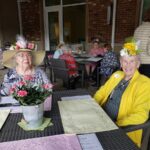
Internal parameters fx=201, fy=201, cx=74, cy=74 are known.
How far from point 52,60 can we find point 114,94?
2272mm

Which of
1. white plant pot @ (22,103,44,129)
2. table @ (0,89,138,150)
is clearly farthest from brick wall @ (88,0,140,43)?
white plant pot @ (22,103,44,129)

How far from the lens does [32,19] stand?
7.84 meters

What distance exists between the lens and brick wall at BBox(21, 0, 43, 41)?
763cm

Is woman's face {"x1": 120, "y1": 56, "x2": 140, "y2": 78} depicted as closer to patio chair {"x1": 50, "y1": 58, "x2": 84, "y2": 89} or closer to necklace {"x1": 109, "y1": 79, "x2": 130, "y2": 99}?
necklace {"x1": 109, "y1": 79, "x2": 130, "y2": 99}

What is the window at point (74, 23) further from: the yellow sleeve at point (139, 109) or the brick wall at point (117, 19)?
the yellow sleeve at point (139, 109)

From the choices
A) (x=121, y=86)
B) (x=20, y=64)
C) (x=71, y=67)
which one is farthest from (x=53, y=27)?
(x=121, y=86)

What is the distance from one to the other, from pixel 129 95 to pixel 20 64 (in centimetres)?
112

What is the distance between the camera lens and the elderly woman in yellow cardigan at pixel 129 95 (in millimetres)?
1565

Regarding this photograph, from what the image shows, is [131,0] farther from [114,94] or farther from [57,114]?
[57,114]

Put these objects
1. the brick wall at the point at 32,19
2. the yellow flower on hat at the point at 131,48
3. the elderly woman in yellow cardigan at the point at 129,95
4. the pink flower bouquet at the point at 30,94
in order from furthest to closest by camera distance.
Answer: the brick wall at the point at 32,19
the yellow flower on hat at the point at 131,48
the elderly woman in yellow cardigan at the point at 129,95
the pink flower bouquet at the point at 30,94

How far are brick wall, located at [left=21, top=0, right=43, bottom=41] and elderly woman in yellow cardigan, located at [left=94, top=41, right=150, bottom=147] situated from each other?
6.33 meters

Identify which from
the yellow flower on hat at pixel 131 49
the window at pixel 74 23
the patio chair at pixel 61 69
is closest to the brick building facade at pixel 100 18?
the window at pixel 74 23

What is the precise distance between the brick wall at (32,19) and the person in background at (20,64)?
5.86 metres

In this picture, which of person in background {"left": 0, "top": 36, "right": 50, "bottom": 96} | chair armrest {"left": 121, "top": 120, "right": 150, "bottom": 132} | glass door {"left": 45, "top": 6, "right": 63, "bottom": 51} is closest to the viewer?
chair armrest {"left": 121, "top": 120, "right": 150, "bottom": 132}
